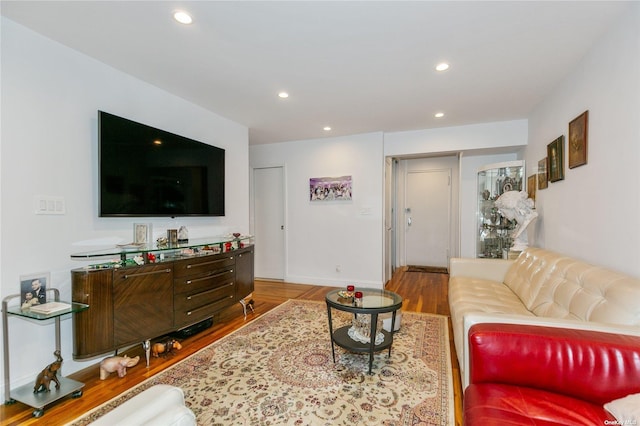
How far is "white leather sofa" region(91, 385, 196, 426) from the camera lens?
2.70ft

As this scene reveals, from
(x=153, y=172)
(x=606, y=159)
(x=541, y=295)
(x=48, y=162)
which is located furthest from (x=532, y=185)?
(x=48, y=162)

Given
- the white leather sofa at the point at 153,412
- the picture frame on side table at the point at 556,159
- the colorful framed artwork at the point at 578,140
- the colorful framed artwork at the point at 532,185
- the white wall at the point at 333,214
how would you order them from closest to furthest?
the white leather sofa at the point at 153,412 < the colorful framed artwork at the point at 578,140 < the picture frame on side table at the point at 556,159 < the colorful framed artwork at the point at 532,185 < the white wall at the point at 333,214

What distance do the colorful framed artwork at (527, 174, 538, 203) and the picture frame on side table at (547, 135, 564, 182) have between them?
0.57 metres

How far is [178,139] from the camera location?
3.04m

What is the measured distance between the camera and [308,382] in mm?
2131

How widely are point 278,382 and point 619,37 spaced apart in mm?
3203

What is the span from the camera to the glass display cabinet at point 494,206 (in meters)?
4.16

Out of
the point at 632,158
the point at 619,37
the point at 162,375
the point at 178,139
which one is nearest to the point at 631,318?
the point at 632,158

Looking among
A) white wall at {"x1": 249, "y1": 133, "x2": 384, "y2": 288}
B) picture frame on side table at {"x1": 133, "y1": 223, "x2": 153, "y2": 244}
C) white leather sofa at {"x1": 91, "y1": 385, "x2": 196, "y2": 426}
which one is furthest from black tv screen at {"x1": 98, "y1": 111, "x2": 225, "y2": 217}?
white leather sofa at {"x1": 91, "y1": 385, "x2": 196, "y2": 426}

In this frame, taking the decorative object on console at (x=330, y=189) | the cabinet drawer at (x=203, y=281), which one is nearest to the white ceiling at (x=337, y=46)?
the decorative object on console at (x=330, y=189)

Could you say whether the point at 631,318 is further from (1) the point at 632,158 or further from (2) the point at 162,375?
(2) the point at 162,375

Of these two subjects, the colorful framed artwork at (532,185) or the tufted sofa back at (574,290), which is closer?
the tufted sofa back at (574,290)

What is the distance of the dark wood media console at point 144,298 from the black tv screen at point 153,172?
1.78ft

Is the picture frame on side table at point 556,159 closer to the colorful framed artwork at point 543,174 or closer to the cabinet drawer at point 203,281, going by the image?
the colorful framed artwork at point 543,174
